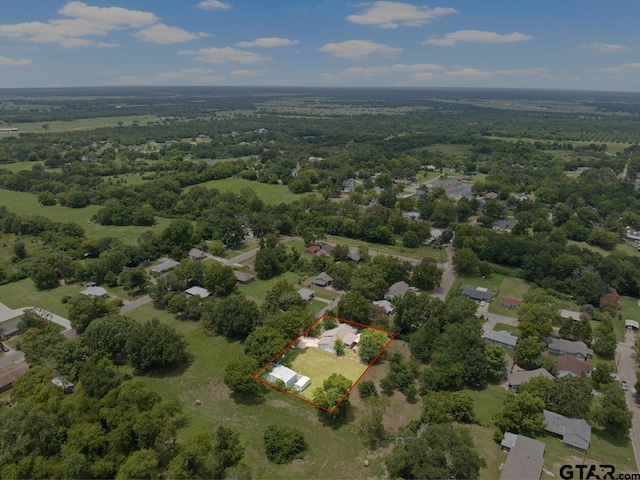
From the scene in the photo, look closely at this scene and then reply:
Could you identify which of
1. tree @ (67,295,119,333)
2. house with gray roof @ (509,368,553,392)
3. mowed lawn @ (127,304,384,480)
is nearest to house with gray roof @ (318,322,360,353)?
mowed lawn @ (127,304,384,480)

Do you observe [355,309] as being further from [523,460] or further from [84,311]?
[84,311]

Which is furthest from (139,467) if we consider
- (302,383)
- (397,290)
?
(397,290)

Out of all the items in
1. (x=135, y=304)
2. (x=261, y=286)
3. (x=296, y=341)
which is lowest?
(x=296, y=341)

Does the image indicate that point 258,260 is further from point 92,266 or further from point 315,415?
point 315,415

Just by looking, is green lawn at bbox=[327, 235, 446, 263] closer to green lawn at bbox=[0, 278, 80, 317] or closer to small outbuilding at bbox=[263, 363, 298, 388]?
small outbuilding at bbox=[263, 363, 298, 388]

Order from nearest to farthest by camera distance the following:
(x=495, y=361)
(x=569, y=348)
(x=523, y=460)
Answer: (x=523, y=460) → (x=495, y=361) → (x=569, y=348)

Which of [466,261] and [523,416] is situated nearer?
[523,416]

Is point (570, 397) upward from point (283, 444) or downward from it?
upward

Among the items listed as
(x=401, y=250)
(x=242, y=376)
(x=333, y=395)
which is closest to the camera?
(x=333, y=395)
